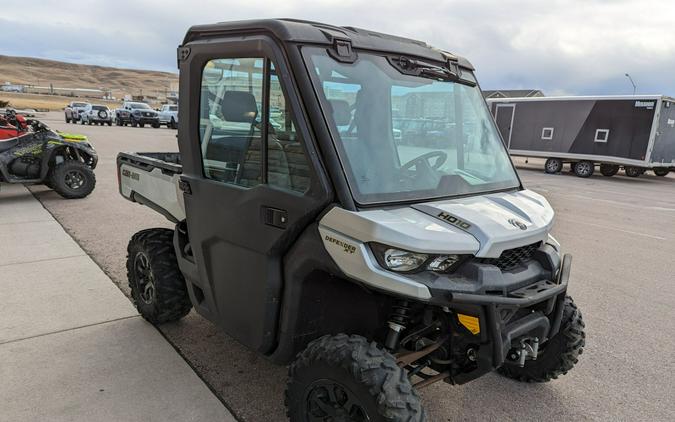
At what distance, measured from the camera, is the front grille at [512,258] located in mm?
2268

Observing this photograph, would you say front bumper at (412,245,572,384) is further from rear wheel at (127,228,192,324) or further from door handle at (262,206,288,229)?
rear wheel at (127,228,192,324)

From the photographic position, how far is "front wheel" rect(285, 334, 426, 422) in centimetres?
202

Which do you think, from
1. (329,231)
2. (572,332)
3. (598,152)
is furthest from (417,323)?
(598,152)

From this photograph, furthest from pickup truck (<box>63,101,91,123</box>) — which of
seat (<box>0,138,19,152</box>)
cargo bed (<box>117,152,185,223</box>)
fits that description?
cargo bed (<box>117,152,185,223</box>)

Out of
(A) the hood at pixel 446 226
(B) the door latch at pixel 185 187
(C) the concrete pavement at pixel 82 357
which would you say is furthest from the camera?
(B) the door latch at pixel 185 187

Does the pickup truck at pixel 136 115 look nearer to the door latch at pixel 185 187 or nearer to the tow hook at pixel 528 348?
the door latch at pixel 185 187

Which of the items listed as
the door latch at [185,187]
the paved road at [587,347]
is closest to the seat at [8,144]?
the paved road at [587,347]

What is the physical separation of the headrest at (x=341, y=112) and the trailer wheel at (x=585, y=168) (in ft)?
63.8

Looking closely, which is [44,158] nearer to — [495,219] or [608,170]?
[495,219]

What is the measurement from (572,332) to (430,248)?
1618mm

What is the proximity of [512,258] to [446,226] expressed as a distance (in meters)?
0.46

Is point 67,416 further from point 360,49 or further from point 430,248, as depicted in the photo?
point 360,49

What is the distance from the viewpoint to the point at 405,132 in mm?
2564

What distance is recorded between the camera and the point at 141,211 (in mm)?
7887
